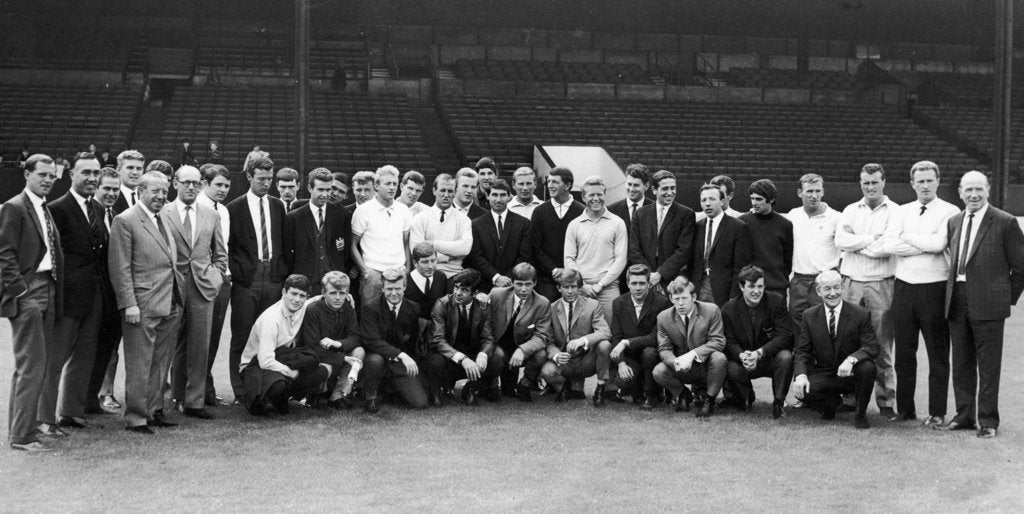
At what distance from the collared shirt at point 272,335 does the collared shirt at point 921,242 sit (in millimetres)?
3931

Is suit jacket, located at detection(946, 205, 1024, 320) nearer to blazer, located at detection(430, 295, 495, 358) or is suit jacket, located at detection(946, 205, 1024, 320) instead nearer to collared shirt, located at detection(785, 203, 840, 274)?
collared shirt, located at detection(785, 203, 840, 274)

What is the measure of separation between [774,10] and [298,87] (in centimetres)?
2228

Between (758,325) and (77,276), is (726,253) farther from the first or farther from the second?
(77,276)

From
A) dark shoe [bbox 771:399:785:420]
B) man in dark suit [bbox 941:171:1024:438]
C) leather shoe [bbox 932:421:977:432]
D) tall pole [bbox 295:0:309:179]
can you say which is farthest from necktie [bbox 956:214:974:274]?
tall pole [bbox 295:0:309:179]

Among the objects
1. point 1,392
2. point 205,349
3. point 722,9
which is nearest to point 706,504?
point 205,349

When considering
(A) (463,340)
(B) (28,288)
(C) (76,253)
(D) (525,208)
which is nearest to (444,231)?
(D) (525,208)

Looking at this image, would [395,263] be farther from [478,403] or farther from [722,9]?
[722,9]

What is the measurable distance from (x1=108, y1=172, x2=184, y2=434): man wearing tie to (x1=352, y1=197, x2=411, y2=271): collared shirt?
165cm

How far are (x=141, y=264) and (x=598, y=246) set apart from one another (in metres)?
3.25

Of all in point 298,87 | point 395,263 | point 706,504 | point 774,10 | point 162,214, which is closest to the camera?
point 706,504

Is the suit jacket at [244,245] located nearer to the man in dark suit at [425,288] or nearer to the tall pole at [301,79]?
the man in dark suit at [425,288]

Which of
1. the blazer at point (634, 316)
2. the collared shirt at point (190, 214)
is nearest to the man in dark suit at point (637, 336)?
the blazer at point (634, 316)

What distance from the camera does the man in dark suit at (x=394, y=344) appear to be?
6656 millimetres

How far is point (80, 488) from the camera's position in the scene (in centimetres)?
467
